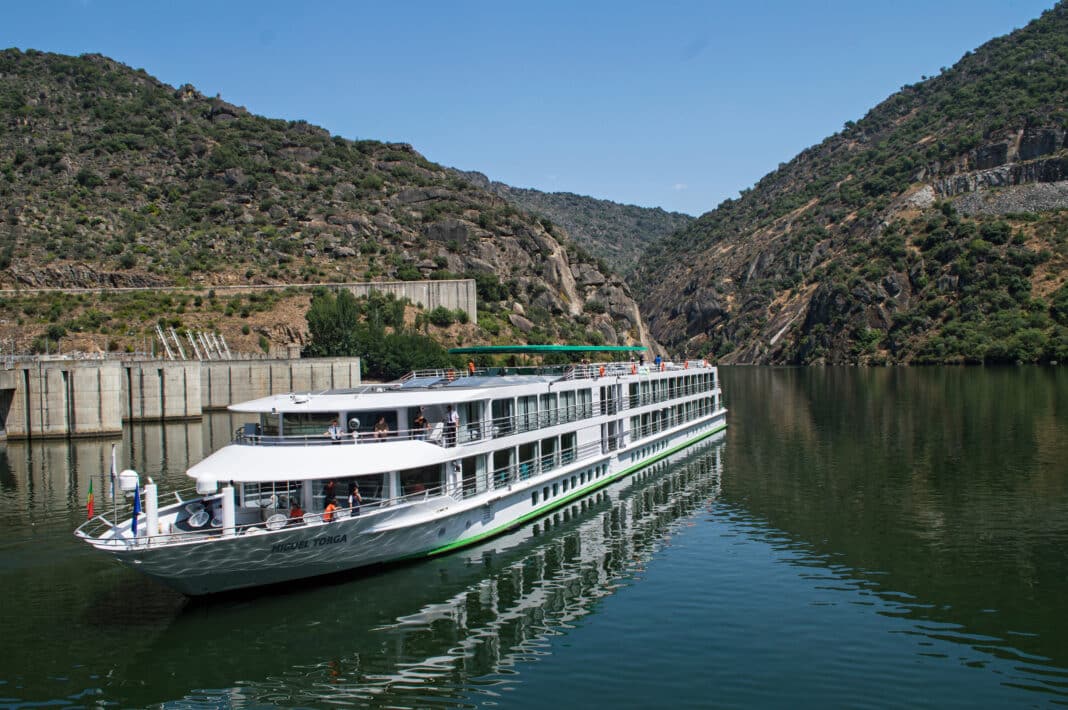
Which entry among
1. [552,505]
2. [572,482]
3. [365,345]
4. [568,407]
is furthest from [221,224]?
[552,505]

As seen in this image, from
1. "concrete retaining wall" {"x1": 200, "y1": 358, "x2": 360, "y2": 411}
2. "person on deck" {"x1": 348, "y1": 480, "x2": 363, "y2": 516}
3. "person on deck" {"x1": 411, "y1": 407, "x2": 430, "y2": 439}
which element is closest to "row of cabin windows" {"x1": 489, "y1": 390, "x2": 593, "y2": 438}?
"person on deck" {"x1": 411, "y1": 407, "x2": 430, "y2": 439}

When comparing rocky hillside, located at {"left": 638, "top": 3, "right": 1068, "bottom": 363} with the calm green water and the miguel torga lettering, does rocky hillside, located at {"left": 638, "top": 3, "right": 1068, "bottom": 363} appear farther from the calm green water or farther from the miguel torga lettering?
the miguel torga lettering

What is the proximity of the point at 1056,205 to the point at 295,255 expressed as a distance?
141m

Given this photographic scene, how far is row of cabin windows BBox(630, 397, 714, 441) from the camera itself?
4256cm

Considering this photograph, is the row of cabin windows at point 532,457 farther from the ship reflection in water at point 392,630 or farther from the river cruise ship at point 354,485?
the ship reflection in water at point 392,630

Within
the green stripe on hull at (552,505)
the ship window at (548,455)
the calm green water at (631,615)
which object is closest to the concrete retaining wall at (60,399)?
the calm green water at (631,615)

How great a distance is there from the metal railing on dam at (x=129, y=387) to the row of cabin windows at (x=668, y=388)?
1294 inches

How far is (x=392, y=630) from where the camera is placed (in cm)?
1972

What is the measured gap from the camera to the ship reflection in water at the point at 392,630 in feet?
55.3

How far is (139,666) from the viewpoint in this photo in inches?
695

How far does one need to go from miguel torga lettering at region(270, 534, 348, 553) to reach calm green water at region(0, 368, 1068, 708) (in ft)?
4.78

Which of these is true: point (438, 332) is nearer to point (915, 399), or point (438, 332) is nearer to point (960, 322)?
point (915, 399)

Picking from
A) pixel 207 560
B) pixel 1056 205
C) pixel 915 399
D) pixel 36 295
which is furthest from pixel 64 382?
pixel 1056 205

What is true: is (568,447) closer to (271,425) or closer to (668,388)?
(271,425)
